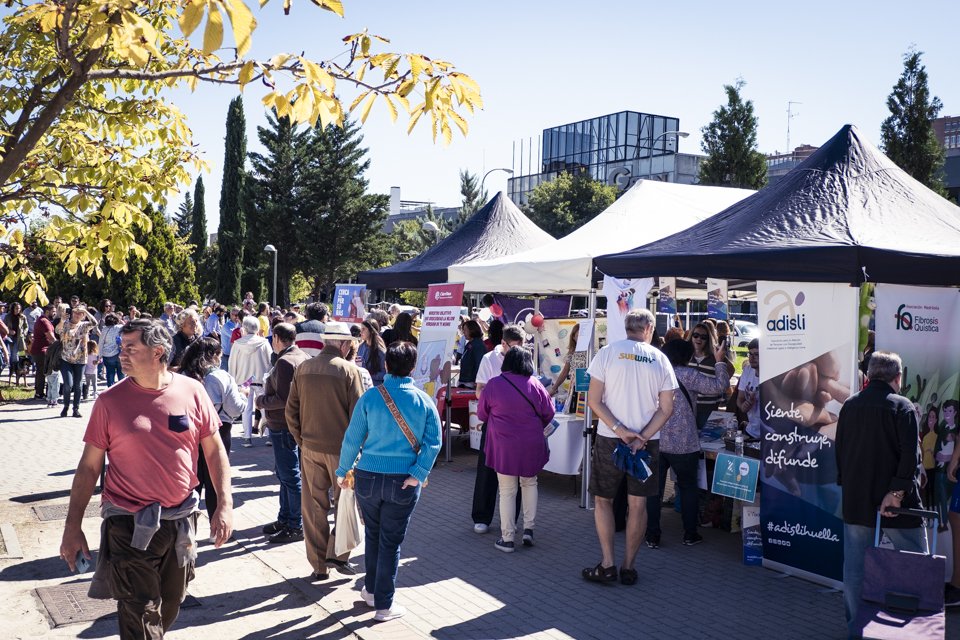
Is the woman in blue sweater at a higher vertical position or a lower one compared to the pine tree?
Answer: lower

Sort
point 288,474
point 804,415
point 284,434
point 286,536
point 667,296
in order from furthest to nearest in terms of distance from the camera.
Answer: point 667,296 < point 286,536 < point 288,474 < point 284,434 < point 804,415

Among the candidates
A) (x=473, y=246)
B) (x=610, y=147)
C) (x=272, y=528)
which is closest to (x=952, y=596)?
(x=272, y=528)

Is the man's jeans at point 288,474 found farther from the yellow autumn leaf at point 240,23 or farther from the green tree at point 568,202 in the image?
the green tree at point 568,202

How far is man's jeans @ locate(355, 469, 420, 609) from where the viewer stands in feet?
16.2

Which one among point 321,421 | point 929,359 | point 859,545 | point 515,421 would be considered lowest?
point 859,545

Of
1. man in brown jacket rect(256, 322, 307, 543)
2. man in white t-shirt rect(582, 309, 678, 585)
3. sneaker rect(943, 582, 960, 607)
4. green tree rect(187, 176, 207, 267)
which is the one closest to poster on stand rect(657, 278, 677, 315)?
man in white t-shirt rect(582, 309, 678, 585)

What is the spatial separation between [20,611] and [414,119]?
420cm

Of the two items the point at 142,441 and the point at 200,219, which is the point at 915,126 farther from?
the point at 200,219

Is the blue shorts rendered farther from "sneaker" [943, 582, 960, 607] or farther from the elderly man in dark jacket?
the elderly man in dark jacket

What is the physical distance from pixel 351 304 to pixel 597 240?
722 cm

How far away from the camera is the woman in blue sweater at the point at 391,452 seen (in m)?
4.93

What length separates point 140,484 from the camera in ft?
11.8

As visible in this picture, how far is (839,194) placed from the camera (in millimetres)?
6715

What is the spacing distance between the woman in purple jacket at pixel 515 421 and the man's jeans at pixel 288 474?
1.65 meters
